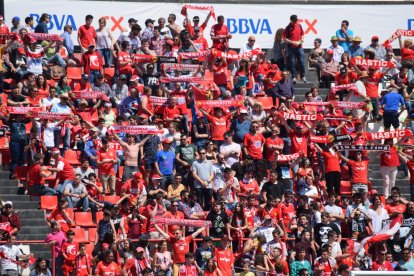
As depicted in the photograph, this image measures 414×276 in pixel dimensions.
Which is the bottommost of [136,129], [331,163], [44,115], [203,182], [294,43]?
[203,182]

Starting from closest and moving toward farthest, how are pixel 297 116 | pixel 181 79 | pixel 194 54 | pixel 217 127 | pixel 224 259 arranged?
1. pixel 224 259
2. pixel 217 127
3. pixel 297 116
4. pixel 181 79
5. pixel 194 54

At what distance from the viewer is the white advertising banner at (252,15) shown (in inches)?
1638

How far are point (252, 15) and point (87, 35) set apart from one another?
550 centimetres

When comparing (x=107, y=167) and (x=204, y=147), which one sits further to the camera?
(x=204, y=147)

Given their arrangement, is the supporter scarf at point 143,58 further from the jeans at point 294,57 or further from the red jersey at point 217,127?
the jeans at point 294,57

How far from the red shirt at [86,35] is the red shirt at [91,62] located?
0.87 meters

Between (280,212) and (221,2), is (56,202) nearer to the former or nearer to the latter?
(280,212)

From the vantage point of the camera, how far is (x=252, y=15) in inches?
1698

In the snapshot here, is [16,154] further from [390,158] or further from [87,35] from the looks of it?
[390,158]

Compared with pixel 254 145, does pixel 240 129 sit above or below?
above

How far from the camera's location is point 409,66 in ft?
134

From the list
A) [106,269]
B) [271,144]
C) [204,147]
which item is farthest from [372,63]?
[106,269]

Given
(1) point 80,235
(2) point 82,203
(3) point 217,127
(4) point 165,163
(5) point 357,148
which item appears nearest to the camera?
(1) point 80,235

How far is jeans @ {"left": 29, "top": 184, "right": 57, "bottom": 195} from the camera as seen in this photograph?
34.2 m
